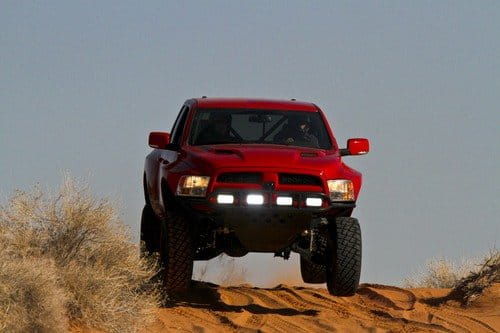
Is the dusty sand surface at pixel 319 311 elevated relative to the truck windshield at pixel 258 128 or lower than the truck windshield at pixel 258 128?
lower

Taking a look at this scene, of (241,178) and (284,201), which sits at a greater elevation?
(241,178)

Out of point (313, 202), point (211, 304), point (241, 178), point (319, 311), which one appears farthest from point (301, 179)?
point (211, 304)

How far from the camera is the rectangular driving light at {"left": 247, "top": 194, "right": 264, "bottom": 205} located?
1529cm

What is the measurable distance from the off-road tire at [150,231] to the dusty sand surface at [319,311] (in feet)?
2.51

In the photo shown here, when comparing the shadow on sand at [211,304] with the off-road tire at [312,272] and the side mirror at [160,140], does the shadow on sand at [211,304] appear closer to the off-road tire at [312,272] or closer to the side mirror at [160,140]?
the off-road tire at [312,272]

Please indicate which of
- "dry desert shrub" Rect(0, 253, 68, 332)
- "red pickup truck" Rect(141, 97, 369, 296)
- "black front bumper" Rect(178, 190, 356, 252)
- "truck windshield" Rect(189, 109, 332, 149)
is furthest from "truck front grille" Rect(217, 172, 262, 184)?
"dry desert shrub" Rect(0, 253, 68, 332)

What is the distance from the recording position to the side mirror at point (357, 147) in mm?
16641

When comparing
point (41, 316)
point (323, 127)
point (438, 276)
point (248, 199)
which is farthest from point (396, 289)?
point (41, 316)

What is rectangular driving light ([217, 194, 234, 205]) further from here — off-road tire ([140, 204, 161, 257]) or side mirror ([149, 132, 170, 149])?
off-road tire ([140, 204, 161, 257])

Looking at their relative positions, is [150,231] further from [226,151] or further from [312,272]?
[226,151]

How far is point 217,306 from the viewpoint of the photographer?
1678cm

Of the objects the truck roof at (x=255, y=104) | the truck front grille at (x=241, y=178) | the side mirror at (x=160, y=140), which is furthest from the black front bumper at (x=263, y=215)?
the truck roof at (x=255, y=104)

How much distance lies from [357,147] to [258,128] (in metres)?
1.20

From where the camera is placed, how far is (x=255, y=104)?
17.4 m
